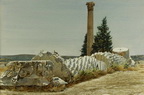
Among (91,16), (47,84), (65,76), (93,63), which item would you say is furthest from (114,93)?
(91,16)

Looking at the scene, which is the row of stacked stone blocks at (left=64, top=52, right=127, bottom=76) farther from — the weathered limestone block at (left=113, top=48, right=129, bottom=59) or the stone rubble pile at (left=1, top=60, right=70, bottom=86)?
the weathered limestone block at (left=113, top=48, right=129, bottom=59)

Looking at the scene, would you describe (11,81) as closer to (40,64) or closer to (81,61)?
(40,64)

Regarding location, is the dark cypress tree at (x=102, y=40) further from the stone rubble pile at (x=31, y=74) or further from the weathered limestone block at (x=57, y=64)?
the stone rubble pile at (x=31, y=74)

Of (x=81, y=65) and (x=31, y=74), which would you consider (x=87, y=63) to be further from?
(x=31, y=74)

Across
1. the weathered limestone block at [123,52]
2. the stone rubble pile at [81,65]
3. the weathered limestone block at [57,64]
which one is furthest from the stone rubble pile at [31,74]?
the weathered limestone block at [123,52]

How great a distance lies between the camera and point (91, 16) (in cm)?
2678

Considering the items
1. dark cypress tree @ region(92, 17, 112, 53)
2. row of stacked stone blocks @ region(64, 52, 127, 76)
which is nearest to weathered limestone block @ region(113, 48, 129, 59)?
dark cypress tree @ region(92, 17, 112, 53)

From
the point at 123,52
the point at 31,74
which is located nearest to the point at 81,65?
the point at 31,74

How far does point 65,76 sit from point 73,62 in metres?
1.35

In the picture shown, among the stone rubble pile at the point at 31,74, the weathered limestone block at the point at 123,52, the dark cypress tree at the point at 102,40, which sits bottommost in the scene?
the stone rubble pile at the point at 31,74

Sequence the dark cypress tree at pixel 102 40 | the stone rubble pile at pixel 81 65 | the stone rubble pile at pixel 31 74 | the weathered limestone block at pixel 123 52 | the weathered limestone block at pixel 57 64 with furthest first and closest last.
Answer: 1. the dark cypress tree at pixel 102 40
2. the weathered limestone block at pixel 123 52
3. the stone rubble pile at pixel 81 65
4. the weathered limestone block at pixel 57 64
5. the stone rubble pile at pixel 31 74

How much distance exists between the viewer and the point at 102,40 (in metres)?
23.8

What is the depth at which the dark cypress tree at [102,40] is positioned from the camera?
2355 cm

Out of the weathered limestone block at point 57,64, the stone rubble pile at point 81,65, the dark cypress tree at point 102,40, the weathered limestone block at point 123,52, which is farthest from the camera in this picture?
the dark cypress tree at point 102,40
